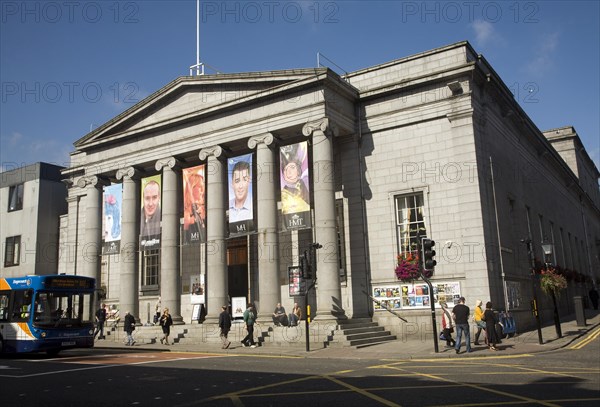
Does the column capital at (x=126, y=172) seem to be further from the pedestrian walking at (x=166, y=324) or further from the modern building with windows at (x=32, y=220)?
the modern building with windows at (x=32, y=220)

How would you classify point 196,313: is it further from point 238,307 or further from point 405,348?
point 405,348

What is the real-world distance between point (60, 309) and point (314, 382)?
12368 millimetres

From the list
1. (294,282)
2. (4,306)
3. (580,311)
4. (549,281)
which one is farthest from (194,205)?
(580,311)

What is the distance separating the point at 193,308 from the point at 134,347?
6.25 metres

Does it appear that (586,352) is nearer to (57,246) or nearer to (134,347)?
(134,347)

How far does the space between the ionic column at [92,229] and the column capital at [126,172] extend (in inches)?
84.9

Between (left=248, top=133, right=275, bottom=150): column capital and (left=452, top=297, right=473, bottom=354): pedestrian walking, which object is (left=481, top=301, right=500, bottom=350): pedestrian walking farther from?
(left=248, top=133, right=275, bottom=150): column capital

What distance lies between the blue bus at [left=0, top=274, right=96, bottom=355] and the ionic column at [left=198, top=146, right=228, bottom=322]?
20.3ft

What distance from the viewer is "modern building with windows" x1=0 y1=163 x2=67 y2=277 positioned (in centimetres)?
4019

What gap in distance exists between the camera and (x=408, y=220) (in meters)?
24.2

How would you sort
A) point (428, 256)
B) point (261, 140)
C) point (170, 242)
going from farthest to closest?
point (170, 242)
point (261, 140)
point (428, 256)

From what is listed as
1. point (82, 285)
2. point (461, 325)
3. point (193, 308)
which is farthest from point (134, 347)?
point (461, 325)

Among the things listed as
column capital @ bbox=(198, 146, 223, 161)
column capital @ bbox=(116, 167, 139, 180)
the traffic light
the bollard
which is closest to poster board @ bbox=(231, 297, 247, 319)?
column capital @ bbox=(198, 146, 223, 161)

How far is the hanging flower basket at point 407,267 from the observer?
23.1 meters
